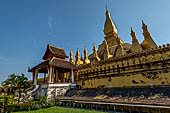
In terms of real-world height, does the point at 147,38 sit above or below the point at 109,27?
below

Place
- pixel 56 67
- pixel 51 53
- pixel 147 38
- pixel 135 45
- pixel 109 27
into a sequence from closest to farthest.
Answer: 1. pixel 147 38
2. pixel 135 45
3. pixel 56 67
4. pixel 51 53
5. pixel 109 27

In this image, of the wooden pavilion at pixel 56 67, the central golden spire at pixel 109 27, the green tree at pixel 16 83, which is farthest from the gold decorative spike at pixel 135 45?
the green tree at pixel 16 83

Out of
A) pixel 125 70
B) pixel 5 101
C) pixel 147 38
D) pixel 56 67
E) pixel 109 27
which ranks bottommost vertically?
pixel 5 101

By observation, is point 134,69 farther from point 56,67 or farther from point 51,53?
point 51,53

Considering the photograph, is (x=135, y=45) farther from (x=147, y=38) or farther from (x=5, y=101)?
(x=5, y=101)

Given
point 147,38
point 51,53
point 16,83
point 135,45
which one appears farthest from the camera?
point 51,53

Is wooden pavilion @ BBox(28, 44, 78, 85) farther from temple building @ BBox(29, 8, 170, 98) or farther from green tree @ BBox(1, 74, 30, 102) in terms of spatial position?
green tree @ BBox(1, 74, 30, 102)

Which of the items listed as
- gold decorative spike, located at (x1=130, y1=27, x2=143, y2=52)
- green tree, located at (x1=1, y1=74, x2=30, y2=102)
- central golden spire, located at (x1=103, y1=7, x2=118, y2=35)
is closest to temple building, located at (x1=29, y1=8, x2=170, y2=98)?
gold decorative spike, located at (x1=130, y1=27, x2=143, y2=52)

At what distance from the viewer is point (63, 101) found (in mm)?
12578

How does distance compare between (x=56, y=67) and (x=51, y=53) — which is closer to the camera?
(x=56, y=67)

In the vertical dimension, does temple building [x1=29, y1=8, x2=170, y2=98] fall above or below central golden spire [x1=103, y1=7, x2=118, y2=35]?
below

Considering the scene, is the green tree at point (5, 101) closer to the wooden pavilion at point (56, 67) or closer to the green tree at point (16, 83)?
the green tree at point (16, 83)

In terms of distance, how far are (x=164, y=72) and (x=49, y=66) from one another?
14.8 metres

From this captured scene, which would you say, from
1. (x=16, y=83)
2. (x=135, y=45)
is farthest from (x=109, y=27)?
(x=16, y=83)
